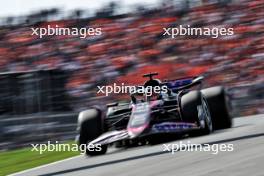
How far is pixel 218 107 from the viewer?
32.6 feet

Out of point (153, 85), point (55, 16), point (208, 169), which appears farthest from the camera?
point (55, 16)

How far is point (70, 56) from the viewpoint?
16531 millimetres

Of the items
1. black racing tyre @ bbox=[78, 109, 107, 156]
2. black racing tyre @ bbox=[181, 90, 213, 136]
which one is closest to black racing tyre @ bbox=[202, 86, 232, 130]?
black racing tyre @ bbox=[181, 90, 213, 136]

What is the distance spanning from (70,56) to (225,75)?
4238 millimetres

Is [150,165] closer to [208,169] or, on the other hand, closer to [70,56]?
[208,169]

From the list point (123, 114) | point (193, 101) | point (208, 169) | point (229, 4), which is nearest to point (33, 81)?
point (123, 114)

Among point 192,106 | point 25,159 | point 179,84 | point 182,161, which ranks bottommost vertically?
point 25,159

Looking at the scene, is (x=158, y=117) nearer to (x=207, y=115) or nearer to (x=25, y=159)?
(x=207, y=115)

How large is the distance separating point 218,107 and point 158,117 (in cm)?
106

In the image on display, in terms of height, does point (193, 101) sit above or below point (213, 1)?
below

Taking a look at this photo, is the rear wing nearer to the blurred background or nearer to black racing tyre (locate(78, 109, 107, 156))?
black racing tyre (locate(78, 109, 107, 156))

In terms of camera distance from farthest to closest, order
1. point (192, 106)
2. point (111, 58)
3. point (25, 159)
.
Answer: point (111, 58)
point (25, 159)
point (192, 106)

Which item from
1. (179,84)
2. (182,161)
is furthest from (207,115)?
(182,161)

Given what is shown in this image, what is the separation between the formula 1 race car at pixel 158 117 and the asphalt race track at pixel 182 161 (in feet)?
0.62
